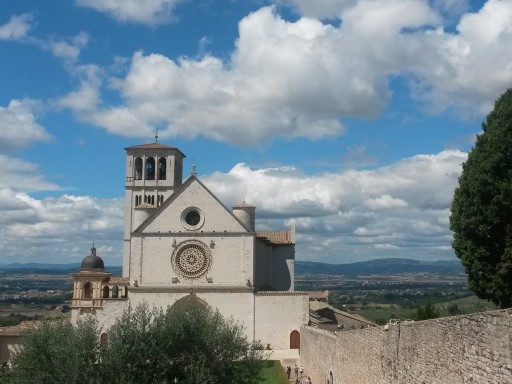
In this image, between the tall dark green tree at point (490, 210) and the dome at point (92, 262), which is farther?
the dome at point (92, 262)

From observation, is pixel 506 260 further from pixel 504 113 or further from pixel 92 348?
pixel 92 348

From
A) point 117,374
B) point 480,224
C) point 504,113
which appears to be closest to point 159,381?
point 117,374

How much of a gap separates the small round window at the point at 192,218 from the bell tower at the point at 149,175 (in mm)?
11154

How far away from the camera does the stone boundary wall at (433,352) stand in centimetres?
1100

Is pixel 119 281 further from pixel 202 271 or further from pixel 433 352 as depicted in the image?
pixel 433 352

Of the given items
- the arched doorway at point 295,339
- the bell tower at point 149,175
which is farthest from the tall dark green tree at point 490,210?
the bell tower at point 149,175

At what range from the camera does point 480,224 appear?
2550 centimetres

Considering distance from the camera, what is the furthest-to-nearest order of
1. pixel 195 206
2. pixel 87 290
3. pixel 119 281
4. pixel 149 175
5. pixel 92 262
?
1. pixel 149 175
2. pixel 92 262
3. pixel 87 290
4. pixel 119 281
5. pixel 195 206

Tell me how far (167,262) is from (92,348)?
78.9ft

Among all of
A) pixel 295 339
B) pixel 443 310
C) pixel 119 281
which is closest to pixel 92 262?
pixel 119 281

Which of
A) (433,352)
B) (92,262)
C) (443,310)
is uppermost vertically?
(92,262)

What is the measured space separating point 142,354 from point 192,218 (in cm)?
2565

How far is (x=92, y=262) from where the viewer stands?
5625cm

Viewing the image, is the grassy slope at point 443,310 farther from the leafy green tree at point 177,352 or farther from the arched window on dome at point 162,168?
the leafy green tree at point 177,352
